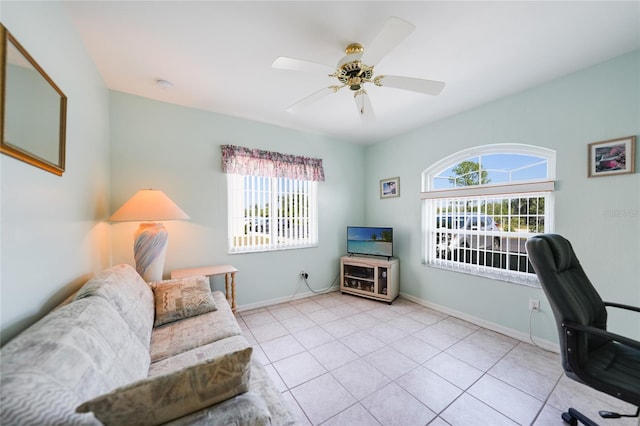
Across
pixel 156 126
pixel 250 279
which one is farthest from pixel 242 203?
pixel 156 126

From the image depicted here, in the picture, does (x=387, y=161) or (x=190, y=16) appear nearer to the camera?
(x=190, y=16)

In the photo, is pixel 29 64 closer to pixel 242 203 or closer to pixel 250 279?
pixel 242 203

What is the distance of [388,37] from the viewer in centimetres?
131

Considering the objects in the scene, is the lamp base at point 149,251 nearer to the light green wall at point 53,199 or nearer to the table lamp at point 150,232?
the table lamp at point 150,232

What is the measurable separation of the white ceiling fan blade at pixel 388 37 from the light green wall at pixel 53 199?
5.38ft

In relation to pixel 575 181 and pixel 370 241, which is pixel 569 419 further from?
pixel 370 241

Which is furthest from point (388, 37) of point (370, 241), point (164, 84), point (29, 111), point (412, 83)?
point (370, 241)

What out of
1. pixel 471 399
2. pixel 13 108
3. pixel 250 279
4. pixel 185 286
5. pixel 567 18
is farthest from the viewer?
pixel 250 279

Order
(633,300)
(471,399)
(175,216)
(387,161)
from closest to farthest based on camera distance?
(471,399)
(633,300)
(175,216)
(387,161)

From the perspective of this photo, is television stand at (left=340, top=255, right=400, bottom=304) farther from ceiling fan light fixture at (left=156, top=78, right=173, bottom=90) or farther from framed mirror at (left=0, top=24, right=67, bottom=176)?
framed mirror at (left=0, top=24, right=67, bottom=176)

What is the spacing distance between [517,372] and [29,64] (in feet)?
11.9

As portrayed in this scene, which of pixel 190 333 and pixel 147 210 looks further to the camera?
pixel 147 210

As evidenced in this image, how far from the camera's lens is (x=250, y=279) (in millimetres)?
3182

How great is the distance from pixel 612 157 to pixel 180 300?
12.0 ft
